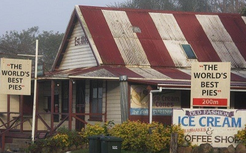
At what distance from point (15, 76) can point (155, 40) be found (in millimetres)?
7955

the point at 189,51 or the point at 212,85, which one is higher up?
the point at 189,51

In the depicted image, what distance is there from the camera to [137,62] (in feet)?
98.9

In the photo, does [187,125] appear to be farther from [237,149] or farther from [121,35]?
[121,35]

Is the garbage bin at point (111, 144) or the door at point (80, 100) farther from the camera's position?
the door at point (80, 100)

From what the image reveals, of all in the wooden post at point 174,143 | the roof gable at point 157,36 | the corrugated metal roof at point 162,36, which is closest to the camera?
the wooden post at point 174,143

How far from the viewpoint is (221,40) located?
3288 cm

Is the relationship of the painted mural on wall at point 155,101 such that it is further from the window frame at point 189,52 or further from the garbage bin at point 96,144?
the garbage bin at point 96,144

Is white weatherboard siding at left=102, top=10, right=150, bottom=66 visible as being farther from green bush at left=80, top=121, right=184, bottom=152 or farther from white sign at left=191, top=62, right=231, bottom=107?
white sign at left=191, top=62, right=231, bottom=107

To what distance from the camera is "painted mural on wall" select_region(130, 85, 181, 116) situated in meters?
27.7

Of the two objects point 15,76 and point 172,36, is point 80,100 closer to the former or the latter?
point 15,76

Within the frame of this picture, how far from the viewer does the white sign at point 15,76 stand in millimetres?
27188

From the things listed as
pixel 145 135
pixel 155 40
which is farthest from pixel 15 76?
pixel 155 40

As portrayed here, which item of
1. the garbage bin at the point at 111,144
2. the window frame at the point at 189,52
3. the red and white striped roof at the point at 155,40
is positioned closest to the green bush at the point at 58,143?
the red and white striped roof at the point at 155,40

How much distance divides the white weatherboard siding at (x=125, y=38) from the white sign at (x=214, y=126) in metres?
8.02
